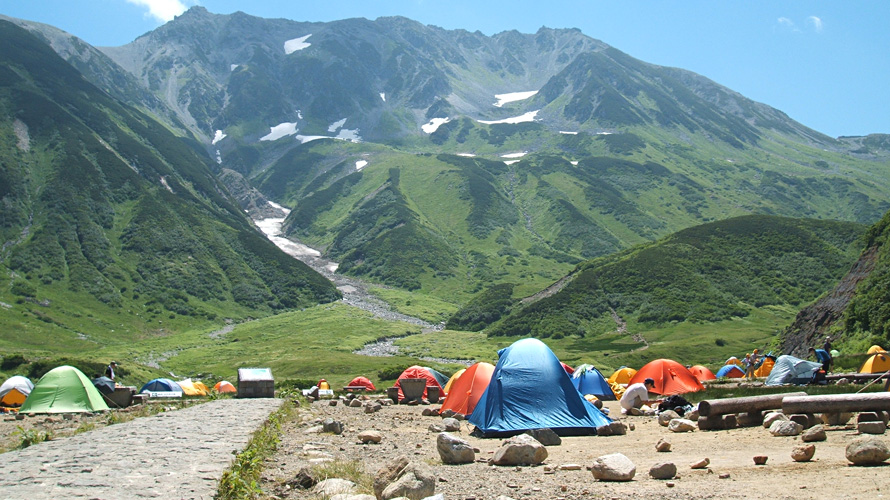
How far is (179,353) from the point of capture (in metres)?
92.8

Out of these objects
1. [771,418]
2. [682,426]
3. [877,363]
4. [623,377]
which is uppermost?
[771,418]

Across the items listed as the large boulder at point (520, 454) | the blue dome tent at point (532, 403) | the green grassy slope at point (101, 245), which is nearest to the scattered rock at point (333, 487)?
the large boulder at point (520, 454)

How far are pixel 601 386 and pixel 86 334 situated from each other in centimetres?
9308

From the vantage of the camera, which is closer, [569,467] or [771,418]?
[569,467]

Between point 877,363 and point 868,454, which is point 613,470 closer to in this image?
point 868,454

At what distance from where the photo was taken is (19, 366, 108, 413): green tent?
95.0ft

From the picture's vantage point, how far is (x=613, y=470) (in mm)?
11047

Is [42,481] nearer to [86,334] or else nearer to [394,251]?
[86,334]

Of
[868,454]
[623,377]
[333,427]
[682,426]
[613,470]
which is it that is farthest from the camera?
[623,377]

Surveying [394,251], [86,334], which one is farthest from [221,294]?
[394,251]

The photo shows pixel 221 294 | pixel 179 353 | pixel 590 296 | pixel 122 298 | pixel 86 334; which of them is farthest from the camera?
pixel 221 294

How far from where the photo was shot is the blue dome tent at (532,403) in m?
19.6

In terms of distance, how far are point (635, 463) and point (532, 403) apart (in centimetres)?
680

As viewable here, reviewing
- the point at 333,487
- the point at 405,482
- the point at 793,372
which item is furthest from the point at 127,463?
the point at 793,372
